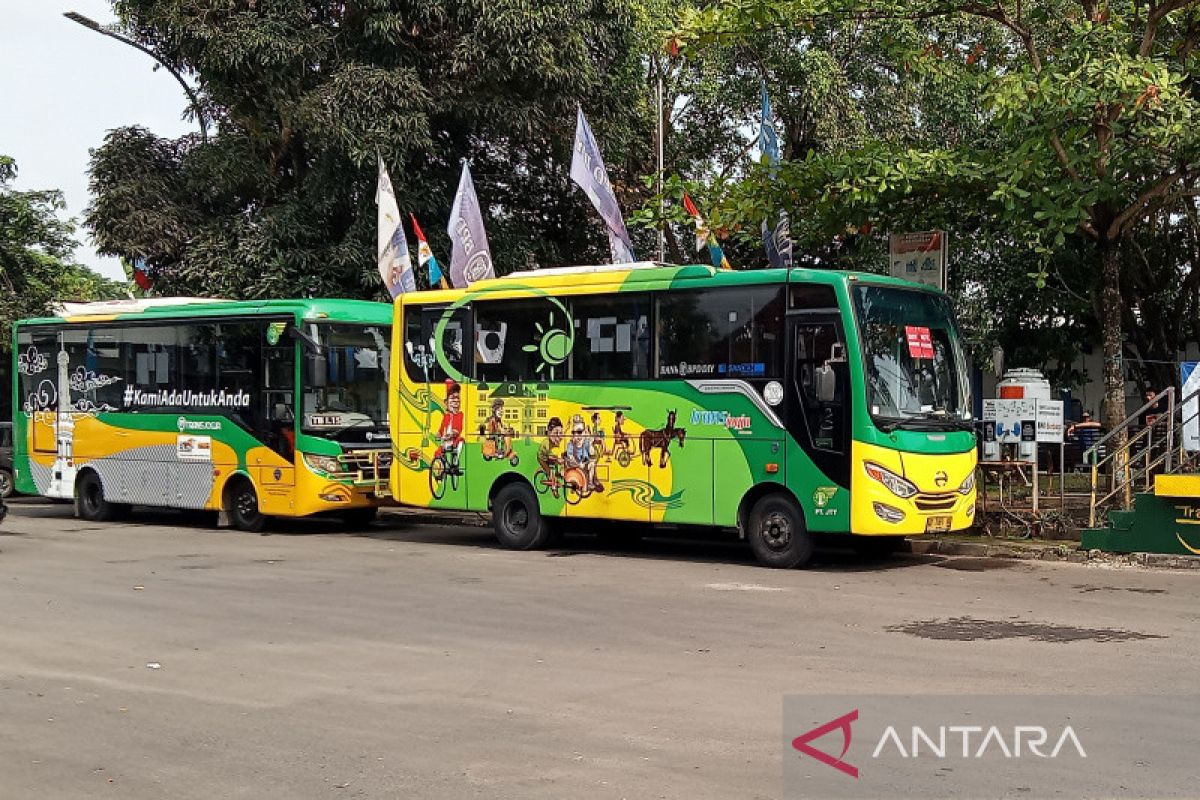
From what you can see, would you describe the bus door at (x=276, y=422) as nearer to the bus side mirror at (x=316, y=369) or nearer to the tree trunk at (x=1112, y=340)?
the bus side mirror at (x=316, y=369)

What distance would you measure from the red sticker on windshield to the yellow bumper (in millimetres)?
1162

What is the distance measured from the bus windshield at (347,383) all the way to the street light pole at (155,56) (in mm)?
10197

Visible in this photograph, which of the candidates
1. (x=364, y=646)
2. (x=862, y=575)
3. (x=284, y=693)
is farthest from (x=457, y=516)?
(x=284, y=693)

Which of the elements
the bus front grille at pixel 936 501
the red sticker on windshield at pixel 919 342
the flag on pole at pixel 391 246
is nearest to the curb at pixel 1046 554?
the bus front grille at pixel 936 501

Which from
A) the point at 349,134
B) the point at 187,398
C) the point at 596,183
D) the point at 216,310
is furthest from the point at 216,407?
the point at 596,183

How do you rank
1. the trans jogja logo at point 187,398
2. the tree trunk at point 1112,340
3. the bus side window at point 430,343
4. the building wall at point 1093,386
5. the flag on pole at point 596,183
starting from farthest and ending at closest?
the building wall at point 1093,386, the flag on pole at point 596,183, the trans jogja logo at point 187,398, the bus side window at point 430,343, the tree trunk at point 1112,340

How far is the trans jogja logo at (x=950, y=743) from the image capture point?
22.5 ft

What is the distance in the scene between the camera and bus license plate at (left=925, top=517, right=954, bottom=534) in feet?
49.2

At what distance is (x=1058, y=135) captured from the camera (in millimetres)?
16250

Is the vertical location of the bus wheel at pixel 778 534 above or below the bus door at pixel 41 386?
below

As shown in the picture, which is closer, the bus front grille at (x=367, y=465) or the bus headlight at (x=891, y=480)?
the bus headlight at (x=891, y=480)

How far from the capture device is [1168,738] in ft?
23.2

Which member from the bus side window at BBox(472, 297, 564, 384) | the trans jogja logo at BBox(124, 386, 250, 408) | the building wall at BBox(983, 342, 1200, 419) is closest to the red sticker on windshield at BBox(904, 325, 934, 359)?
the bus side window at BBox(472, 297, 564, 384)

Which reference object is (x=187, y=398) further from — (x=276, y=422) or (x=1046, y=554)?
(x=1046, y=554)
